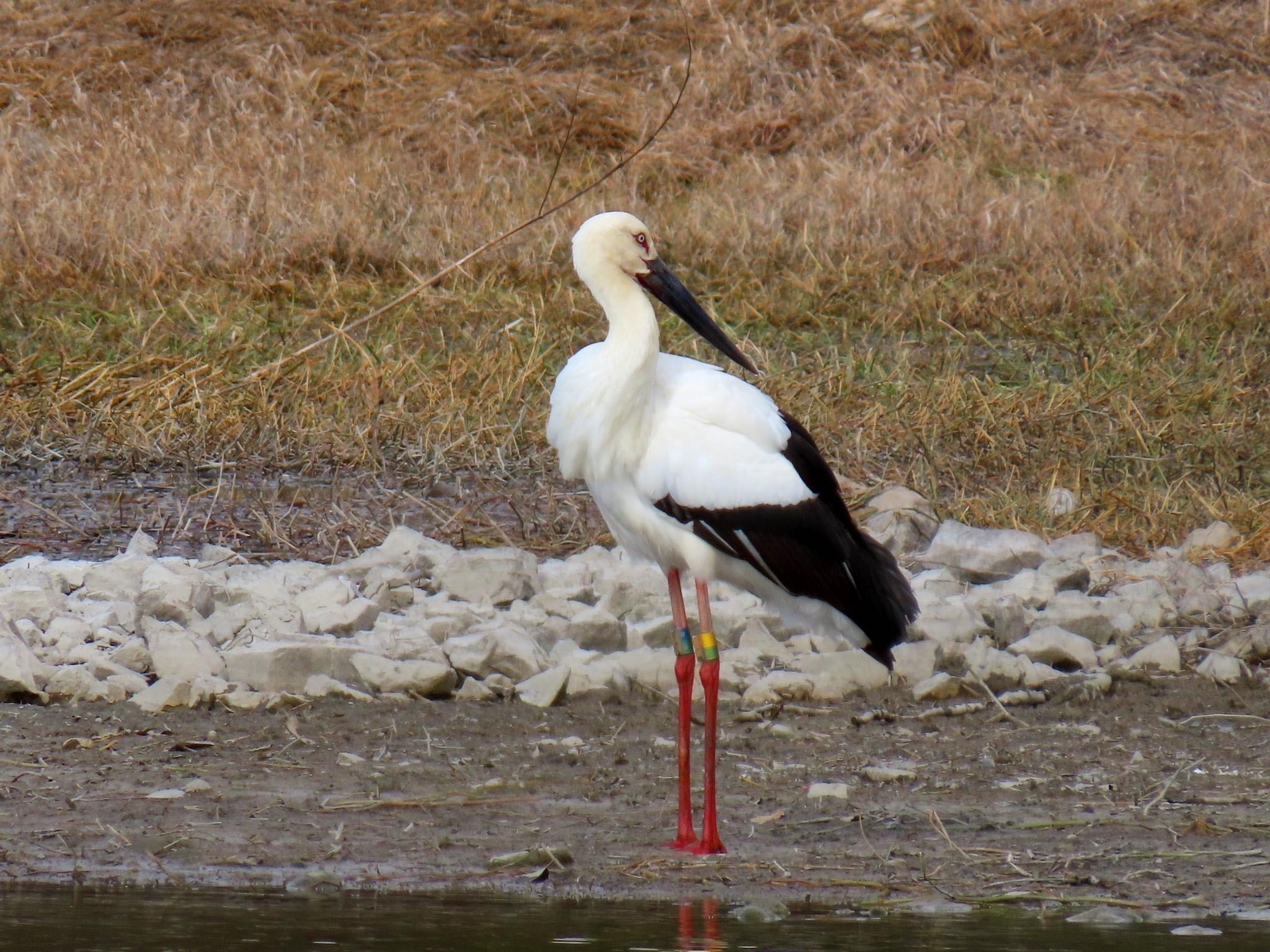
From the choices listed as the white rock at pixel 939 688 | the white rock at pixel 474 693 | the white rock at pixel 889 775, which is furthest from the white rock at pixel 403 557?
the white rock at pixel 889 775

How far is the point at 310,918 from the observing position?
3225 mm

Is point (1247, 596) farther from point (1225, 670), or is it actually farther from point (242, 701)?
point (242, 701)

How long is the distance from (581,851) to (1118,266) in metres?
6.74

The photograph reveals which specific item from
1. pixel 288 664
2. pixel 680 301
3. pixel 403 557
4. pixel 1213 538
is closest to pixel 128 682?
pixel 288 664

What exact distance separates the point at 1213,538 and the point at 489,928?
3392 mm

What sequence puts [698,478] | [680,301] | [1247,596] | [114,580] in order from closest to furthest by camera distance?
[698,478]
[680,301]
[114,580]
[1247,596]

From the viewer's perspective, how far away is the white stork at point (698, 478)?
4.06 metres

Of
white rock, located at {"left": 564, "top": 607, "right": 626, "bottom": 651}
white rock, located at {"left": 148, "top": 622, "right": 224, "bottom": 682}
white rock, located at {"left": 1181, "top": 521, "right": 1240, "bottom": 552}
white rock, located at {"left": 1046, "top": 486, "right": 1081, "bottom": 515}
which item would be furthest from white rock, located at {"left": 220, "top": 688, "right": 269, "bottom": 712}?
white rock, located at {"left": 1181, "top": 521, "right": 1240, "bottom": 552}

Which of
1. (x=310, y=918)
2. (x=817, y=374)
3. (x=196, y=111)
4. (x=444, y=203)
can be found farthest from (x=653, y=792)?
(x=196, y=111)

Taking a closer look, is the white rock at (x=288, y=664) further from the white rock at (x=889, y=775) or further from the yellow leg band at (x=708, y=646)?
the white rock at (x=889, y=775)

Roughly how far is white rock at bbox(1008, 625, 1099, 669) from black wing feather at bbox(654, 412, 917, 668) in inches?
25.9

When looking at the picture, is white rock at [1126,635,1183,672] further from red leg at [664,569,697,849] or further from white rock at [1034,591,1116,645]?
red leg at [664,569,697,849]

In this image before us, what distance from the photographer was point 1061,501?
20.6ft

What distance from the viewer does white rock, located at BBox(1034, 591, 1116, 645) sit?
5.08 meters
